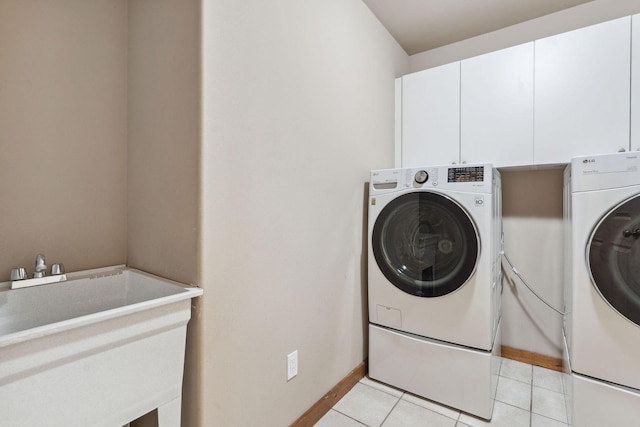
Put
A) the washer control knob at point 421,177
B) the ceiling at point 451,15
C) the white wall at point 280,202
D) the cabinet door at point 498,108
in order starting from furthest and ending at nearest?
the ceiling at point 451,15 → the cabinet door at point 498,108 → the washer control knob at point 421,177 → the white wall at point 280,202

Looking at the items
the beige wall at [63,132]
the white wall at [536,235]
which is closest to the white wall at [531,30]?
the white wall at [536,235]

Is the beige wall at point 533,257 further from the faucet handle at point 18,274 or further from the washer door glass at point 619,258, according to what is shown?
the faucet handle at point 18,274

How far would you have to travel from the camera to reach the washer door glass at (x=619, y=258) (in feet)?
4.27

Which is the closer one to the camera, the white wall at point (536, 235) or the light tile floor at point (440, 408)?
the light tile floor at point (440, 408)

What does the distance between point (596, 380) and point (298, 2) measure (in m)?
2.24

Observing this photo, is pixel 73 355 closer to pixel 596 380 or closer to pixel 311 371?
pixel 311 371

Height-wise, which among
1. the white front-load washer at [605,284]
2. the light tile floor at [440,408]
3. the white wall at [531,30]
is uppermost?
the white wall at [531,30]

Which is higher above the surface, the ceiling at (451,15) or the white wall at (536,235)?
the ceiling at (451,15)

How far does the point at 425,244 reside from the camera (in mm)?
1750

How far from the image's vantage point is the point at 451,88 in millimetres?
2131

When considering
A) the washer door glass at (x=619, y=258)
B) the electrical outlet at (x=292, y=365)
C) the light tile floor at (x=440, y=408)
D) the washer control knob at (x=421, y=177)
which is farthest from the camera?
the washer control knob at (x=421, y=177)

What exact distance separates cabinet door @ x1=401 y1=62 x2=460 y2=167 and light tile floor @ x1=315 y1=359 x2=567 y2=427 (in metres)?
1.49

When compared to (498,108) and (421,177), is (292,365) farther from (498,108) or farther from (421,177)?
(498,108)

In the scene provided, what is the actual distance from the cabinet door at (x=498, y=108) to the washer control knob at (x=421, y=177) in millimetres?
556
